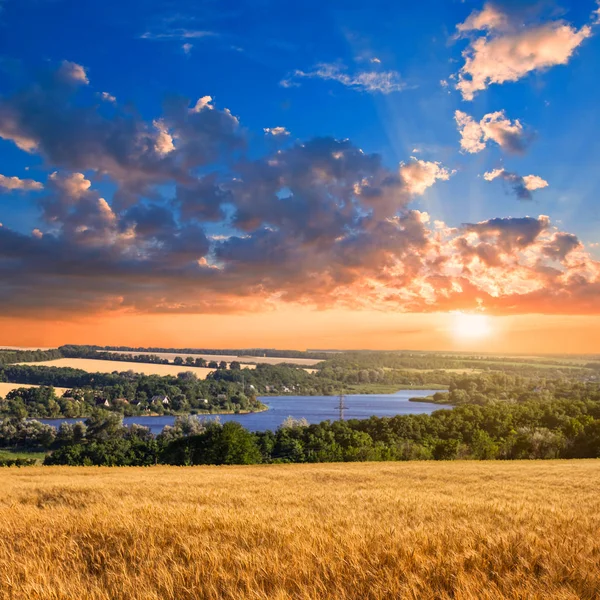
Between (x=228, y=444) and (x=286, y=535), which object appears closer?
(x=286, y=535)

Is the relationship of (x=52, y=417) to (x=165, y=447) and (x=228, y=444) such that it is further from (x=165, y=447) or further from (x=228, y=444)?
Result: (x=228, y=444)

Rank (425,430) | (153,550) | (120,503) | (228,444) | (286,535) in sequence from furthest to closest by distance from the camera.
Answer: (425,430) < (228,444) < (120,503) < (286,535) < (153,550)

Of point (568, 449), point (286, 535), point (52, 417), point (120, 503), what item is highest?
point (286, 535)

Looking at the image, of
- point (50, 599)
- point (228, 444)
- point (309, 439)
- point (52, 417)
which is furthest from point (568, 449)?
point (52, 417)

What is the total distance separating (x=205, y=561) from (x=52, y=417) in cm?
21718

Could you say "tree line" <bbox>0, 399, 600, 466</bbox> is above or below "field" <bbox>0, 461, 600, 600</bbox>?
below

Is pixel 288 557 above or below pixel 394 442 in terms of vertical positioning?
above

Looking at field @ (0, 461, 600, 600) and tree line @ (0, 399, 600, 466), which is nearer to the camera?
field @ (0, 461, 600, 600)

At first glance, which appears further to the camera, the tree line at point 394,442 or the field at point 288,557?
the tree line at point 394,442

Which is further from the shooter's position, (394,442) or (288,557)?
(394,442)

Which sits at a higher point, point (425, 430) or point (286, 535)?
point (286, 535)

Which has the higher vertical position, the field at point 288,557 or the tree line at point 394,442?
the field at point 288,557

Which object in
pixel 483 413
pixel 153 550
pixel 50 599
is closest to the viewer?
pixel 50 599

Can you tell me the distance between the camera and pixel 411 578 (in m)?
5.15
